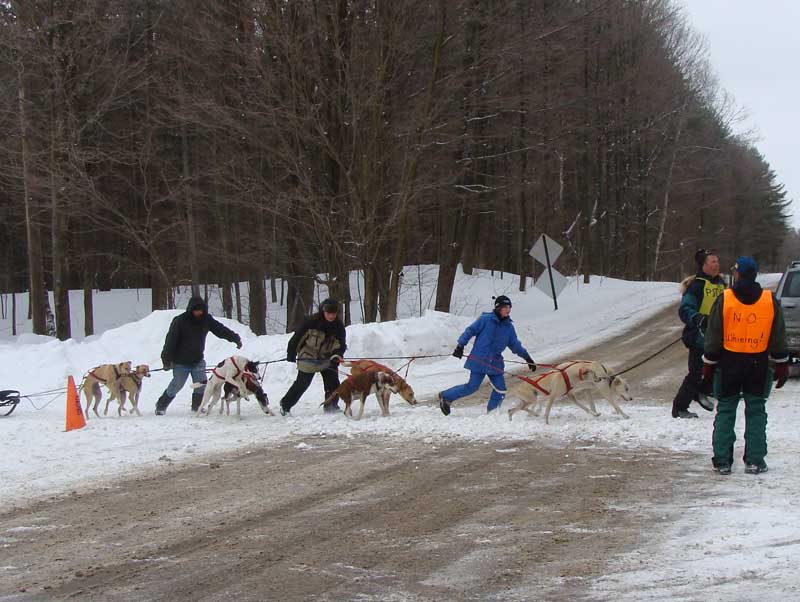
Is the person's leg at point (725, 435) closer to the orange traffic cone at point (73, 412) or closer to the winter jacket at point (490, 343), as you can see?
the winter jacket at point (490, 343)

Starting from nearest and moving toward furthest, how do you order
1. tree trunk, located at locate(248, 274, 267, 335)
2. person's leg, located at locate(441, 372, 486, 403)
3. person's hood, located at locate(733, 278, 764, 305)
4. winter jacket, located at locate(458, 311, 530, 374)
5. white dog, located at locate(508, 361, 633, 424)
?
1. person's hood, located at locate(733, 278, 764, 305)
2. white dog, located at locate(508, 361, 633, 424)
3. person's leg, located at locate(441, 372, 486, 403)
4. winter jacket, located at locate(458, 311, 530, 374)
5. tree trunk, located at locate(248, 274, 267, 335)

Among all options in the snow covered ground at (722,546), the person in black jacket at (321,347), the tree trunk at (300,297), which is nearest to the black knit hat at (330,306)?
the person in black jacket at (321,347)

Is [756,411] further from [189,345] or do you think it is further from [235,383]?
[189,345]

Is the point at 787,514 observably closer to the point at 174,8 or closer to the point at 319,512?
the point at 319,512

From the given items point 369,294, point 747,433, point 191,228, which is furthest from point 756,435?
point 191,228

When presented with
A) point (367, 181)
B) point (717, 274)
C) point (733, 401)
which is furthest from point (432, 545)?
point (367, 181)

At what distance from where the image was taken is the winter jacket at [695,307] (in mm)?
10445

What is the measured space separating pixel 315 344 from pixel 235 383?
1.30 metres

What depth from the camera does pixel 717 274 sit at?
1095 centimetres

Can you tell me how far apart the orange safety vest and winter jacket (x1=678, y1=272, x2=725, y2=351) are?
2613 mm

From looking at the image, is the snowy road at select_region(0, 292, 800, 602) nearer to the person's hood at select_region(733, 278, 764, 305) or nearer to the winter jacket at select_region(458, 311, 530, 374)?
the person's hood at select_region(733, 278, 764, 305)

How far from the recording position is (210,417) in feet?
39.2

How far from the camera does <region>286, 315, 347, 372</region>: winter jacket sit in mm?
12312

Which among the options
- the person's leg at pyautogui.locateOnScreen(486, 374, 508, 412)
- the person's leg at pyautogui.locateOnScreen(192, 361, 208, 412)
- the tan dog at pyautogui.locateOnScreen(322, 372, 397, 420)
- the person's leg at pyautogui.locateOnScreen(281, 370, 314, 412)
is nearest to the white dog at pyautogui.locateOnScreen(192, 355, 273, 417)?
the person's leg at pyautogui.locateOnScreen(281, 370, 314, 412)
